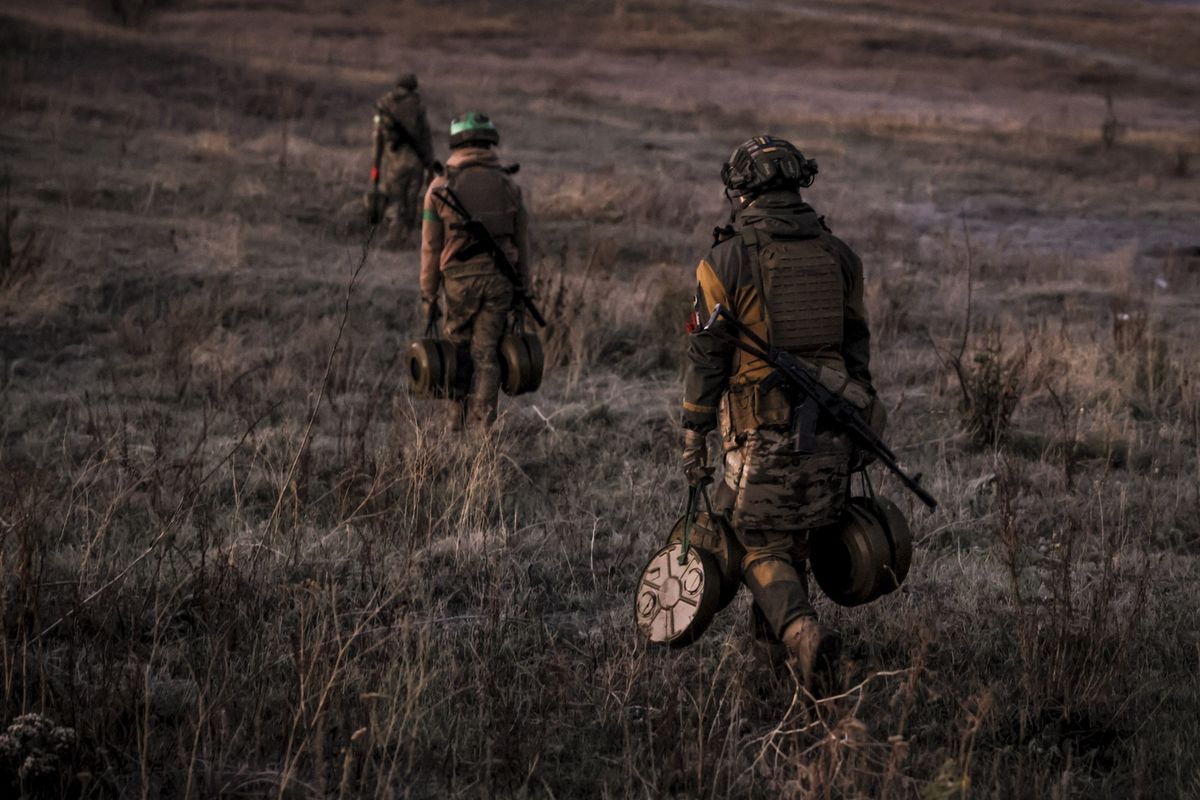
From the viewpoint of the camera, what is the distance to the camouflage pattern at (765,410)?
3.71 metres

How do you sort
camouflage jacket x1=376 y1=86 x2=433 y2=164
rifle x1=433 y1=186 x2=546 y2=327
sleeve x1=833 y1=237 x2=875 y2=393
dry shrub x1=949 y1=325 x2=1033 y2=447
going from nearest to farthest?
sleeve x1=833 y1=237 x2=875 y2=393
rifle x1=433 y1=186 x2=546 y2=327
dry shrub x1=949 y1=325 x2=1033 y2=447
camouflage jacket x1=376 y1=86 x2=433 y2=164

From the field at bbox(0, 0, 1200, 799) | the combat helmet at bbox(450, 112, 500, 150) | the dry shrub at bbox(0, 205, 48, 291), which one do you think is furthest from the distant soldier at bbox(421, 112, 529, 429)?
the dry shrub at bbox(0, 205, 48, 291)

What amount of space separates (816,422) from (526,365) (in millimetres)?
2994

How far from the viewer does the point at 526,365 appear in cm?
646

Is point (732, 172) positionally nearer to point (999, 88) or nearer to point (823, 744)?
point (823, 744)

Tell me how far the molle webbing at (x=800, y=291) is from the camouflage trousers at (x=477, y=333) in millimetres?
3121

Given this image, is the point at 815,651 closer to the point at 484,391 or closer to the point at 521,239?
the point at 484,391

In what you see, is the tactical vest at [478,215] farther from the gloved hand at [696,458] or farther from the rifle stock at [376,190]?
the rifle stock at [376,190]

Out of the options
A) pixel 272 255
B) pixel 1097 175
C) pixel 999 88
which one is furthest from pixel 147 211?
pixel 999 88

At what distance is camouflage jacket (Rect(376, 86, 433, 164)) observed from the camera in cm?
1222

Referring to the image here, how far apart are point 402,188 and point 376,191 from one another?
26.5 inches

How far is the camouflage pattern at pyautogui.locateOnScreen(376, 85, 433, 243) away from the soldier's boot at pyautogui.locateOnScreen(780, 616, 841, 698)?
9.41m

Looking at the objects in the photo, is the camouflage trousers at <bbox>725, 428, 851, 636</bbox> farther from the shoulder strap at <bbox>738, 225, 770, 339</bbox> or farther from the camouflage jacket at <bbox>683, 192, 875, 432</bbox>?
the shoulder strap at <bbox>738, 225, 770, 339</bbox>

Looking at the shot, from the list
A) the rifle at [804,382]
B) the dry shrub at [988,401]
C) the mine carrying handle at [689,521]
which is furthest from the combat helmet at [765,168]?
the dry shrub at [988,401]
